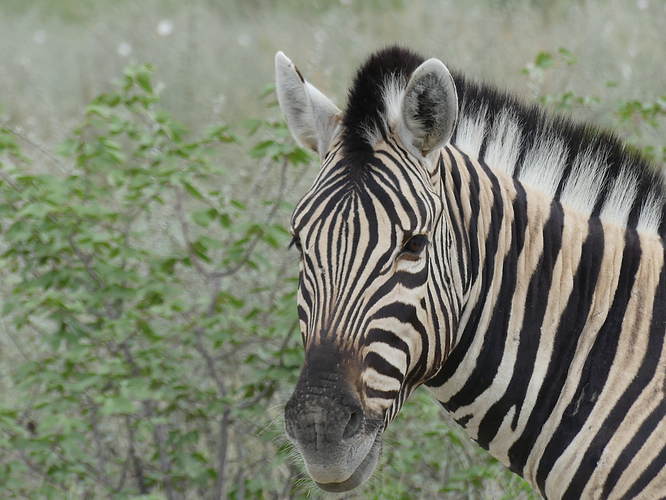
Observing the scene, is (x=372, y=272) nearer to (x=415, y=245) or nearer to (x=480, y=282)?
(x=415, y=245)

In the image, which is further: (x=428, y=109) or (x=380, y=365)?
(x=428, y=109)

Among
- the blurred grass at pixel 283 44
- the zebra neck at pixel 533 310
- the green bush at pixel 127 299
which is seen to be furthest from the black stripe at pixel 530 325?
the blurred grass at pixel 283 44

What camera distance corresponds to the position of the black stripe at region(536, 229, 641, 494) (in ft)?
7.52

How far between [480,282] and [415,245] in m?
0.41

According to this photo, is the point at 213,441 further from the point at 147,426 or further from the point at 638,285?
the point at 638,285

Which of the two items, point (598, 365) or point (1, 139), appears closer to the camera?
point (598, 365)

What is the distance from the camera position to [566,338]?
93.2 inches

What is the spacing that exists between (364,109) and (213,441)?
3.65 metres

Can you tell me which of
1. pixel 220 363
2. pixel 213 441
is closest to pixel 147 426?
pixel 213 441

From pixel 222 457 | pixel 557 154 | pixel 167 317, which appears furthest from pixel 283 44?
pixel 557 154

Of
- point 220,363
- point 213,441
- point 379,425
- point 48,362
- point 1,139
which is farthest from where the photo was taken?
point 220,363

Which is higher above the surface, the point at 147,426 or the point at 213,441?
the point at 147,426

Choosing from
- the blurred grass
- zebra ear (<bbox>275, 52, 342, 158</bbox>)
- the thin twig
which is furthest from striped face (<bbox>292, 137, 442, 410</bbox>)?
the blurred grass

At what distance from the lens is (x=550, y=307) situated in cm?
238
